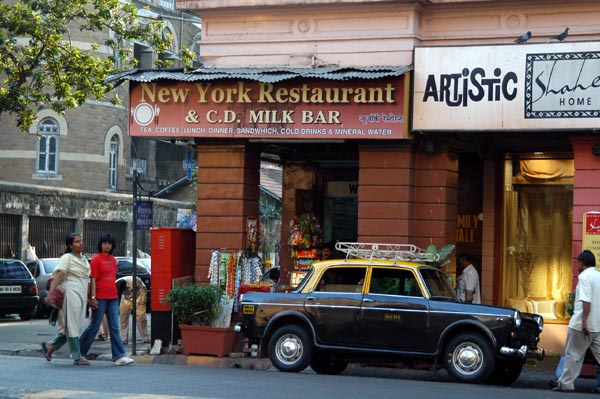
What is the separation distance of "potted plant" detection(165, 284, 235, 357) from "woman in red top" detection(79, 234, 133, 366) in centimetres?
152

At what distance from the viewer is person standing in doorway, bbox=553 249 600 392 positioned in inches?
570

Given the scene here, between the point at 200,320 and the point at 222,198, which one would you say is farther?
the point at 222,198

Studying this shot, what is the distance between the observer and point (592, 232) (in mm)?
17250

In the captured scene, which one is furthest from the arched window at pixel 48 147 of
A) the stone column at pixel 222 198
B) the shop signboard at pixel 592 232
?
the shop signboard at pixel 592 232

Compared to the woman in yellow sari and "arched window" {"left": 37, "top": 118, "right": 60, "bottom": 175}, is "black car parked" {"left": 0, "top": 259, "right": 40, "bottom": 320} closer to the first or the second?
the woman in yellow sari

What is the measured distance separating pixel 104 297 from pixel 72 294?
1.56 ft

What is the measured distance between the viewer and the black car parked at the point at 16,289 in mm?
27656

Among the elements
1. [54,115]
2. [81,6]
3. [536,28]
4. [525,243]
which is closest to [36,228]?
[54,115]

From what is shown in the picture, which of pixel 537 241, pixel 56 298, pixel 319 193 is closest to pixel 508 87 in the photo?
pixel 537 241

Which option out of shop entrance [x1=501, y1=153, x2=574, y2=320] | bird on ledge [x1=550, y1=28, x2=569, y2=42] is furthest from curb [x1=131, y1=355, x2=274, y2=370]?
bird on ledge [x1=550, y1=28, x2=569, y2=42]

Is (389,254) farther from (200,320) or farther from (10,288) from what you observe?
(10,288)

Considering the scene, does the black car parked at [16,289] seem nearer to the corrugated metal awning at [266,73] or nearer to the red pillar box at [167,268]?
the red pillar box at [167,268]

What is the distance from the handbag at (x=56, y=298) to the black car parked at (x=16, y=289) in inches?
478

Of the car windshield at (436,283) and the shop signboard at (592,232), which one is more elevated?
the shop signboard at (592,232)
